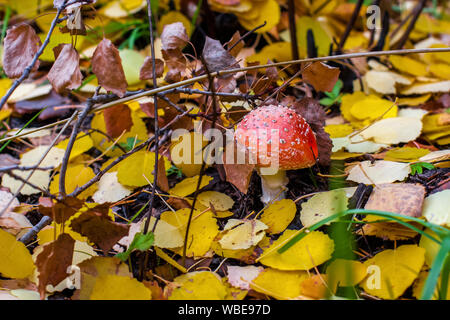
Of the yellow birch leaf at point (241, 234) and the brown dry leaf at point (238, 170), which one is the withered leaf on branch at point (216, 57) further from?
the yellow birch leaf at point (241, 234)

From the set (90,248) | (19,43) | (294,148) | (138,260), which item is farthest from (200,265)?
(19,43)

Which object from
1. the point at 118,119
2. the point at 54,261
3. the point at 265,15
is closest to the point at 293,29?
the point at 265,15

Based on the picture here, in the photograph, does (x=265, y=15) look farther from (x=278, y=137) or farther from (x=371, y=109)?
(x=278, y=137)

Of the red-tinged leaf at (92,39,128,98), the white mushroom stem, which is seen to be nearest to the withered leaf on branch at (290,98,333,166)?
the white mushroom stem

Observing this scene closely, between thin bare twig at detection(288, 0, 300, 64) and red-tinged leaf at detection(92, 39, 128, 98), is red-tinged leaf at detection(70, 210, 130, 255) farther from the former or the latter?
thin bare twig at detection(288, 0, 300, 64)

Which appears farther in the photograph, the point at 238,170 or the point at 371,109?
the point at 371,109
